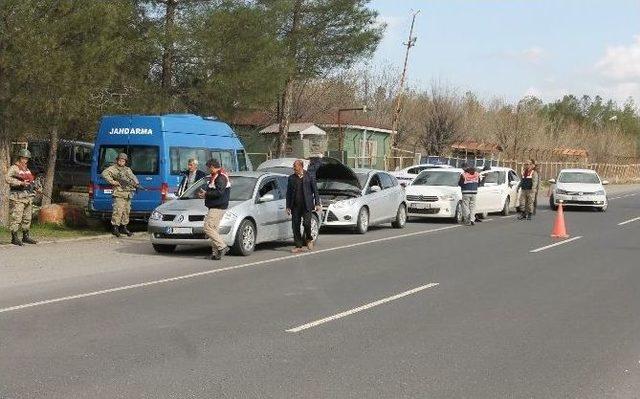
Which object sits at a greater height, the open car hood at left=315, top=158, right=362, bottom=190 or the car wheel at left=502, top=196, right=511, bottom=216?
the open car hood at left=315, top=158, right=362, bottom=190

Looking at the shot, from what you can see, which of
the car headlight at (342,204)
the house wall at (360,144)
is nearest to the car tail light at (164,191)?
the car headlight at (342,204)

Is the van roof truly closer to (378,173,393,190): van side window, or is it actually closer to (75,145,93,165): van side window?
(378,173,393,190): van side window

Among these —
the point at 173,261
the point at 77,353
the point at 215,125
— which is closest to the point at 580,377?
the point at 77,353

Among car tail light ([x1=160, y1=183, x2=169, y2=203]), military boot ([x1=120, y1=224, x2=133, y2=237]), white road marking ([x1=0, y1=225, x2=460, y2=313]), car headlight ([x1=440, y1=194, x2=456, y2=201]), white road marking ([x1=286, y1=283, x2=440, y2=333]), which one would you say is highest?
car tail light ([x1=160, y1=183, x2=169, y2=203])

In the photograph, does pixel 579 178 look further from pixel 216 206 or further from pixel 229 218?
pixel 216 206

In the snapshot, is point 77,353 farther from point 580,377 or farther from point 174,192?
point 174,192

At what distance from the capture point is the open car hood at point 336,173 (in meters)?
20.5

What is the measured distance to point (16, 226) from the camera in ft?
52.0

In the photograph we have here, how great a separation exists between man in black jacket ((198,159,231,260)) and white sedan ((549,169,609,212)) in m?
19.3

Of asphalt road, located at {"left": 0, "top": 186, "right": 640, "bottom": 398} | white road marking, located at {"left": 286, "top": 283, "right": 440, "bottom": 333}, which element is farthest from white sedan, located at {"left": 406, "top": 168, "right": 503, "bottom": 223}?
white road marking, located at {"left": 286, "top": 283, "right": 440, "bottom": 333}

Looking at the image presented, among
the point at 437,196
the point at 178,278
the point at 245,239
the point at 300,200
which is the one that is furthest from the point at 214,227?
the point at 437,196

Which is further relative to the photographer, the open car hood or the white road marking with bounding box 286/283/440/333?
the open car hood

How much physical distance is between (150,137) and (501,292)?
1048 centimetres

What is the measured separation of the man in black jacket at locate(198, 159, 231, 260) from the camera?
46.5 feet
